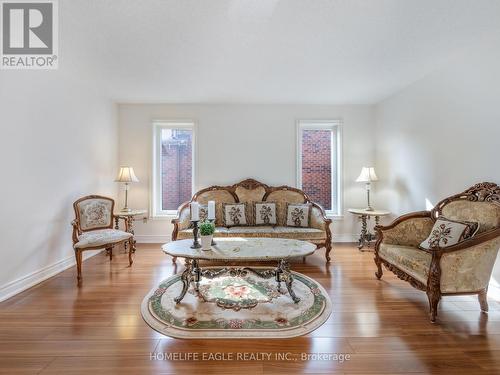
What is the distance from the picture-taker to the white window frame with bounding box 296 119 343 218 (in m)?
4.67

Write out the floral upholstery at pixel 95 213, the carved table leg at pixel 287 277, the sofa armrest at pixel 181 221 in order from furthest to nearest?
the sofa armrest at pixel 181 221
the floral upholstery at pixel 95 213
the carved table leg at pixel 287 277

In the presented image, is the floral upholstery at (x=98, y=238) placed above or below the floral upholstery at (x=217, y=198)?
below

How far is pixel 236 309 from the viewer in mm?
2229

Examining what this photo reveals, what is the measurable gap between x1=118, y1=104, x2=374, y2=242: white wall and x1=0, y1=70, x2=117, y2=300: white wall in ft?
2.53

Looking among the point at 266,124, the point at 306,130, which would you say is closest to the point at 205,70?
the point at 266,124

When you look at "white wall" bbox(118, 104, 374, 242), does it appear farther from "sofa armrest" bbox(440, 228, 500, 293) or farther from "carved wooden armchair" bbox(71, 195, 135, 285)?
"sofa armrest" bbox(440, 228, 500, 293)

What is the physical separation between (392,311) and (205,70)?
3.47 meters

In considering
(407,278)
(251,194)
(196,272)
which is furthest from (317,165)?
(196,272)

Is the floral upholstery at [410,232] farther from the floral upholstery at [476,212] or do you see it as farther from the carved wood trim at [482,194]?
the carved wood trim at [482,194]

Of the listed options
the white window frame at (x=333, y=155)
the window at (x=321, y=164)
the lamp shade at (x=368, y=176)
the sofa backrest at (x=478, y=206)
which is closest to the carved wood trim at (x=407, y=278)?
the sofa backrest at (x=478, y=206)

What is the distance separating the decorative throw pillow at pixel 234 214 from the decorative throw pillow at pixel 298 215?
749 mm

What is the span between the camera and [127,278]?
2.98 meters

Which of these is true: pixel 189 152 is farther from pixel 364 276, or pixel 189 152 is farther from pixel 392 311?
pixel 392 311

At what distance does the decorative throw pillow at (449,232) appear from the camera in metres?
2.26
